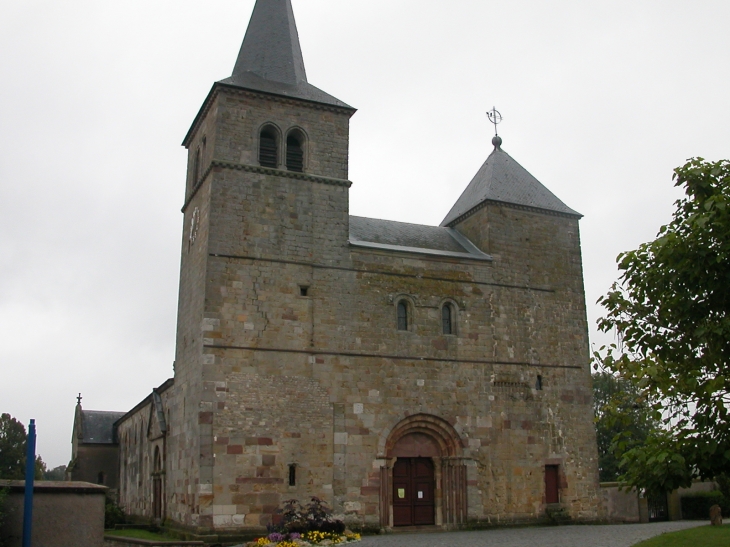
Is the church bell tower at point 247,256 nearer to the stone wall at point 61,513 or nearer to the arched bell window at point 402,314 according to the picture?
the arched bell window at point 402,314

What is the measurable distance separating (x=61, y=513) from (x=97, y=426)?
120 ft

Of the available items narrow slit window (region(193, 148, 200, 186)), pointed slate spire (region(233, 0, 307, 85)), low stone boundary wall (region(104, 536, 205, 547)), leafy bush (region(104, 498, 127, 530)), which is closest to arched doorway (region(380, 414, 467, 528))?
low stone boundary wall (region(104, 536, 205, 547))

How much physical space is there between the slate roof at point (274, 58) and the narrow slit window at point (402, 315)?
6.96 metres

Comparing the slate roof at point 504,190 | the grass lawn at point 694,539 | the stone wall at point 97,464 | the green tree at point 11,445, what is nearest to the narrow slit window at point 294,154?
the slate roof at point 504,190

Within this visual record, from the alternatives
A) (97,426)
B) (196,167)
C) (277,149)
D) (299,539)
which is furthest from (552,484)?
(97,426)

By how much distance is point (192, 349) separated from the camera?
22047 mm

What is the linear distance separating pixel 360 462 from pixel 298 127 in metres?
10.8

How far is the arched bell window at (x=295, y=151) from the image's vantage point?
78.0 feet

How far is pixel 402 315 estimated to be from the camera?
23.9 m

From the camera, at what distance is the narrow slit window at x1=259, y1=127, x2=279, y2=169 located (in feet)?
76.6

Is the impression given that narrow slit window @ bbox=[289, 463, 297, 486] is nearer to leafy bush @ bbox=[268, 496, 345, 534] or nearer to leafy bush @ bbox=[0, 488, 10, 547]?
leafy bush @ bbox=[268, 496, 345, 534]

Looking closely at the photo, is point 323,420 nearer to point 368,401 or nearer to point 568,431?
point 368,401

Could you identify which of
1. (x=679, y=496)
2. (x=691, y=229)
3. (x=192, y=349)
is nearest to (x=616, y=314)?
(x=691, y=229)

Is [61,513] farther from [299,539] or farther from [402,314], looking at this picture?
[402,314]
